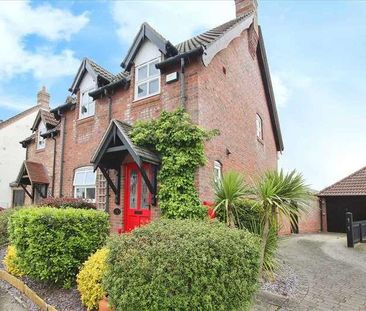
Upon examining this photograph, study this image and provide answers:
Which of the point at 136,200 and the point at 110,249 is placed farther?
the point at 136,200

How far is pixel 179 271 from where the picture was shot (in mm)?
3750

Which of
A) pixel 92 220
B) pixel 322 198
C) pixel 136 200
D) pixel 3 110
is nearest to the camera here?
pixel 92 220

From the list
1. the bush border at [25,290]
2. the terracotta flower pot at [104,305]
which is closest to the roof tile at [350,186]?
the terracotta flower pot at [104,305]

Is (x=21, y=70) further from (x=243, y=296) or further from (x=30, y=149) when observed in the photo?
(x=243, y=296)

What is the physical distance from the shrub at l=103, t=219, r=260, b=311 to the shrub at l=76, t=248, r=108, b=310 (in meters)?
0.64

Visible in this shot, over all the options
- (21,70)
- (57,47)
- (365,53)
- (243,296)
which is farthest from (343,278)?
(21,70)

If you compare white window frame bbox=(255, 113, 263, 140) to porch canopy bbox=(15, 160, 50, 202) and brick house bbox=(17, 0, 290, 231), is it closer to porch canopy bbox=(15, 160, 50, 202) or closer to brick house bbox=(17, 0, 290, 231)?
brick house bbox=(17, 0, 290, 231)

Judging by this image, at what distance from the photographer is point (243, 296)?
4.25 meters

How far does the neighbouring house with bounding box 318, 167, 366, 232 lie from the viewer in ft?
65.0

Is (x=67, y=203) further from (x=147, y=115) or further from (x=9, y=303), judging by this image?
(x=9, y=303)

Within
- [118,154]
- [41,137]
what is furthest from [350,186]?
[41,137]

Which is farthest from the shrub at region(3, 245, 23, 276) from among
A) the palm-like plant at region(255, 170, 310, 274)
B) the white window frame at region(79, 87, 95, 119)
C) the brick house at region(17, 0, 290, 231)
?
the white window frame at region(79, 87, 95, 119)

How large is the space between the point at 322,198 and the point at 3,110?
1297 inches

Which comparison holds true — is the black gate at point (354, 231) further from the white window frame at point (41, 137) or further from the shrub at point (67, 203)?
the white window frame at point (41, 137)
